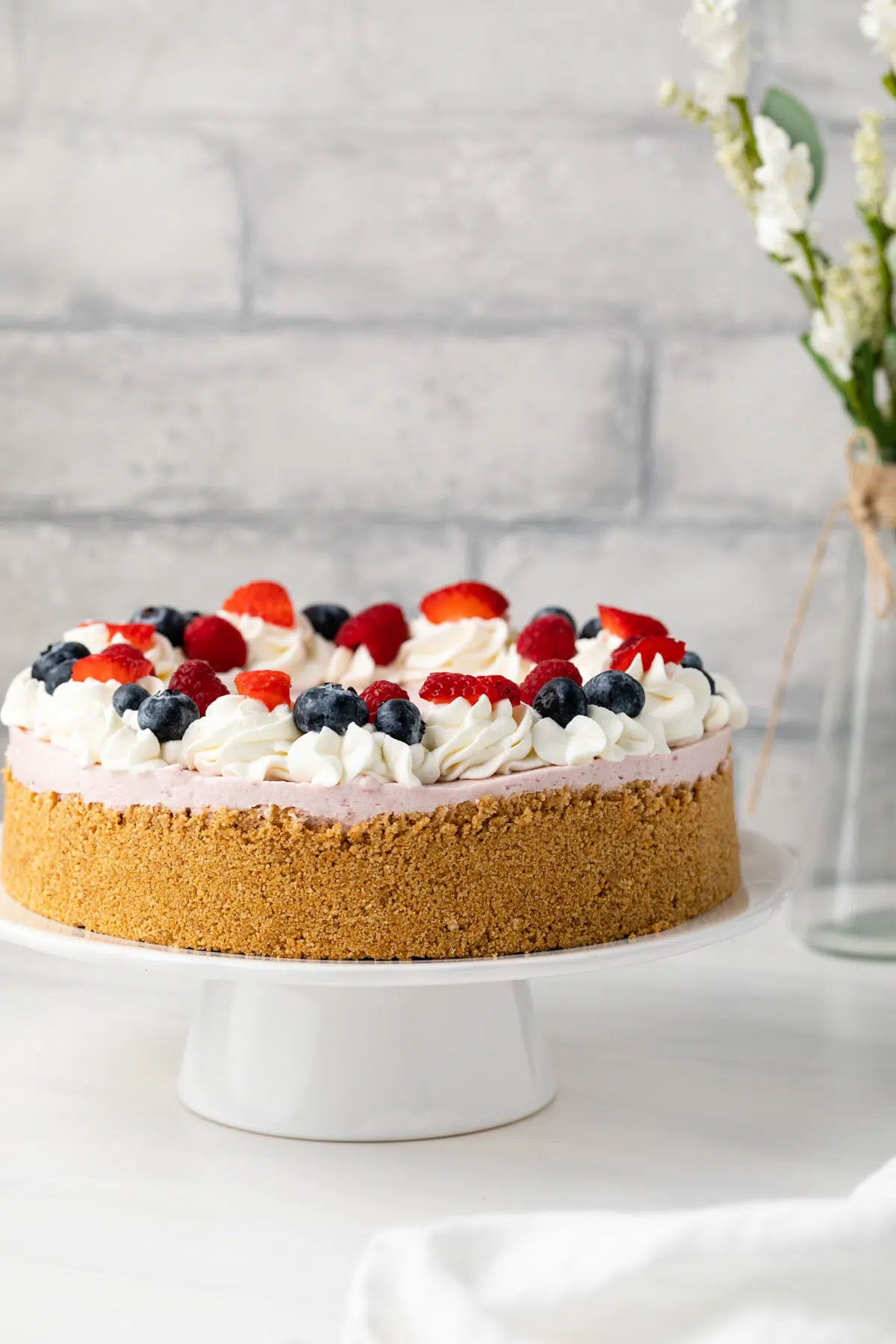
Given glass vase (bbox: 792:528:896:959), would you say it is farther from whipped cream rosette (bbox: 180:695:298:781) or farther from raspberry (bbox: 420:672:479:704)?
whipped cream rosette (bbox: 180:695:298:781)

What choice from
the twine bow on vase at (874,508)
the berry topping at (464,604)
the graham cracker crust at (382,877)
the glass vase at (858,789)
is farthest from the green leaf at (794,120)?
the graham cracker crust at (382,877)

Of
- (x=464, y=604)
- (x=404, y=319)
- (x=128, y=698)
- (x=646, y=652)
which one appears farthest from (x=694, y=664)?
(x=404, y=319)

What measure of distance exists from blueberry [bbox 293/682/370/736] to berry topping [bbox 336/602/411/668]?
39cm

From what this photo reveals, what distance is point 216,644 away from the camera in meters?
1.63

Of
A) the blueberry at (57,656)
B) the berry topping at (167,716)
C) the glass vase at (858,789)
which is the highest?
the berry topping at (167,716)

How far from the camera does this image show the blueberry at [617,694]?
1.33 metres

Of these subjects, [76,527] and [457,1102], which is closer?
[457,1102]

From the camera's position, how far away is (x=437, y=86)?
2.31 meters

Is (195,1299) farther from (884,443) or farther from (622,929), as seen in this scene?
(884,443)

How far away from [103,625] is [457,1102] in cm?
57

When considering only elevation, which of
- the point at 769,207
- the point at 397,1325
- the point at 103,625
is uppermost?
the point at 769,207

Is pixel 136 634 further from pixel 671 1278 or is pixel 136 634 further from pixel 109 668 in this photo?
pixel 671 1278

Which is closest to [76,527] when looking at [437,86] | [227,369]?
[227,369]

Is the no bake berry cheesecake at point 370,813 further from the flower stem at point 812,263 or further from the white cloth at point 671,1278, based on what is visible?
the flower stem at point 812,263
